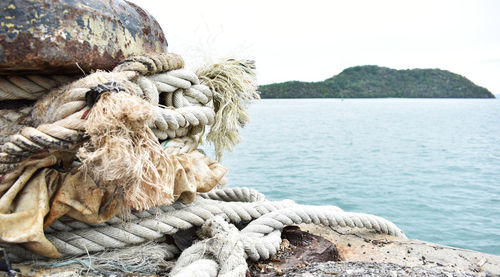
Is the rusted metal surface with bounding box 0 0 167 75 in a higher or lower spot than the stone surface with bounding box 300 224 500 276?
higher

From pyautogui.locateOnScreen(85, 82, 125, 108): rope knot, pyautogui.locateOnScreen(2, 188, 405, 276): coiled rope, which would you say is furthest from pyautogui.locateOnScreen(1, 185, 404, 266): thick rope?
pyautogui.locateOnScreen(85, 82, 125, 108): rope knot

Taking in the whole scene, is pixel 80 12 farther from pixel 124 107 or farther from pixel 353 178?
pixel 353 178

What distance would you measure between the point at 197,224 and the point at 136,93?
72 centimetres

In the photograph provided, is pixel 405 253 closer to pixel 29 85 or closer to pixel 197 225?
pixel 197 225

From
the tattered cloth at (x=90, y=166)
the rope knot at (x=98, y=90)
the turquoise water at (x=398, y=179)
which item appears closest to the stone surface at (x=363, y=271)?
the tattered cloth at (x=90, y=166)

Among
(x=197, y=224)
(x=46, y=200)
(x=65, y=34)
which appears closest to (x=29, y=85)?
(x=65, y=34)

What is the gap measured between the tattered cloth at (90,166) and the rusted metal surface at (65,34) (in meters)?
0.11

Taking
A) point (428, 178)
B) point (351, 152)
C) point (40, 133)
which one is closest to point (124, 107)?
point (40, 133)

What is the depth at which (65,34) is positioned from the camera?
1.56 metres

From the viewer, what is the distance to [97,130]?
1.24 metres

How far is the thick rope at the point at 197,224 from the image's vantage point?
1.62 meters

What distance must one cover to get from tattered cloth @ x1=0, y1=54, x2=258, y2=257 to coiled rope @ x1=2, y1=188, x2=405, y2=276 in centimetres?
11

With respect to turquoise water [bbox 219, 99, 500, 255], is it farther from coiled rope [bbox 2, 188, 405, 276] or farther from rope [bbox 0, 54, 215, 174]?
rope [bbox 0, 54, 215, 174]

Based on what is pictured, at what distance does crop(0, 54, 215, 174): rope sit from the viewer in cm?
134
